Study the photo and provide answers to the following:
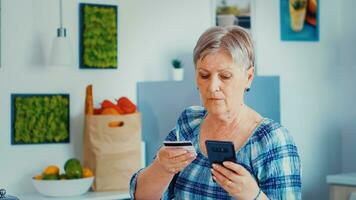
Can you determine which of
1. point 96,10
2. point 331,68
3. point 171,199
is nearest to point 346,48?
point 331,68

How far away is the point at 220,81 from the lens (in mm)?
→ 1552

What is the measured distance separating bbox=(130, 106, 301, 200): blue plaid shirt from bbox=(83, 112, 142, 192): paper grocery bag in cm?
124

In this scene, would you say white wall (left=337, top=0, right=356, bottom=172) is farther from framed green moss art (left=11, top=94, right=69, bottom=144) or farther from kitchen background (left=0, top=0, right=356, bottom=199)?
framed green moss art (left=11, top=94, right=69, bottom=144)

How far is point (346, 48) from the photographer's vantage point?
414cm

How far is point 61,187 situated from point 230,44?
58.7 inches

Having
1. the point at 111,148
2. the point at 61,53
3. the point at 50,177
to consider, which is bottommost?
the point at 50,177

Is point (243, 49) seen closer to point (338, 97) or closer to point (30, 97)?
point (30, 97)

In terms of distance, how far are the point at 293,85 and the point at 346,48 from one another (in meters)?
0.48

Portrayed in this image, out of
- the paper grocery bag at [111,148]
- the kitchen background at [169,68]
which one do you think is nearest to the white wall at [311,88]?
the kitchen background at [169,68]

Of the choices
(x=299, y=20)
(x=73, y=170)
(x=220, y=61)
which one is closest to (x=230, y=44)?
(x=220, y=61)

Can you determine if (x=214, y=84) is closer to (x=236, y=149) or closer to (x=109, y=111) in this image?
(x=236, y=149)

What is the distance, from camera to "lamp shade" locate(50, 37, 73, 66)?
9.55 feet

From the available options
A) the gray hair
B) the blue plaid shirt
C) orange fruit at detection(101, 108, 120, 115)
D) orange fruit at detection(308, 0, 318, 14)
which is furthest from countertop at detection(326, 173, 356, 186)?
the gray hair

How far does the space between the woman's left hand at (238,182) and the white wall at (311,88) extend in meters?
2.41
